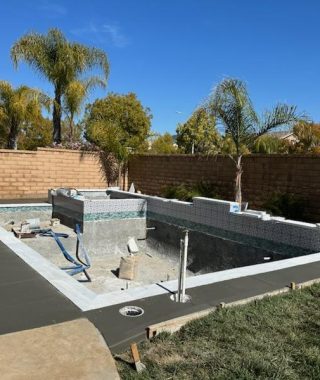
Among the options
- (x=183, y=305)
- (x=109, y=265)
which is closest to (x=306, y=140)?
(x=109, y=265)

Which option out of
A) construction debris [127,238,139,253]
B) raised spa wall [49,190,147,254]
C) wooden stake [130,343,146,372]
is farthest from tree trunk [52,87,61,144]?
wooden stake [130,343,146,372]

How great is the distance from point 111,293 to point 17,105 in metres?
14.6

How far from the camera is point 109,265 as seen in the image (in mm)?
9336

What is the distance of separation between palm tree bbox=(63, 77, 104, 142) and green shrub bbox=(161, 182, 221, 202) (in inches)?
243

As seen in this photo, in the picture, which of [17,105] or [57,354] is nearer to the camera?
[57,354]

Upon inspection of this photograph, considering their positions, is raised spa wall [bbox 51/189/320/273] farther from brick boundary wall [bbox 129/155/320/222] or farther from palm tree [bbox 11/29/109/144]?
palm tree [bbox 11/29/109/144]

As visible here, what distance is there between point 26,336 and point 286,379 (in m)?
2.03

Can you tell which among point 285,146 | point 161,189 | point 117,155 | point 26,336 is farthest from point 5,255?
point 285,146

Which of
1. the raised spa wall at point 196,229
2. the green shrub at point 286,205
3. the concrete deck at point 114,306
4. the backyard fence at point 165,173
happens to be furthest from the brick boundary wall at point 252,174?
the concrete deck at point 114,306

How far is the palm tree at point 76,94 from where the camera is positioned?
55.2 ft

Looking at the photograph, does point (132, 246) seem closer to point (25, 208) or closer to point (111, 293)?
point (25, 208)

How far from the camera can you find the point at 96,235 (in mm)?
10148

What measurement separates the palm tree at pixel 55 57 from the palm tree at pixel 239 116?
8446mm

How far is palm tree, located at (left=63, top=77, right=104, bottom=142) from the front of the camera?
16.8 meters
